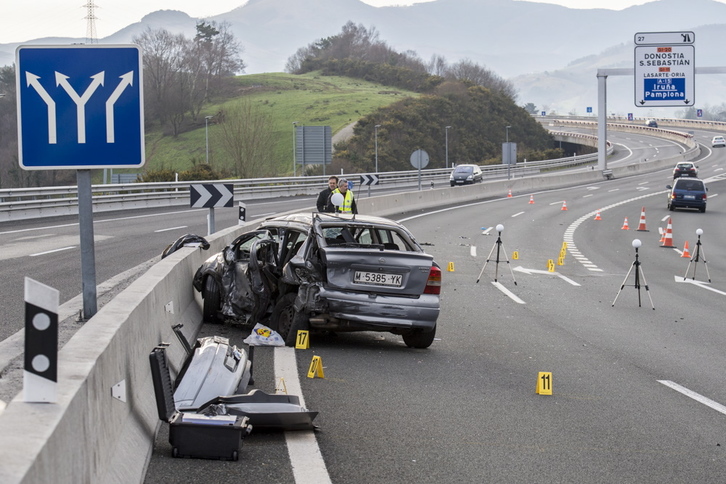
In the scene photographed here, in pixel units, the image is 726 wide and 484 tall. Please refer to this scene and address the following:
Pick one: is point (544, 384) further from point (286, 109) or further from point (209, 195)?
point (286, 109)

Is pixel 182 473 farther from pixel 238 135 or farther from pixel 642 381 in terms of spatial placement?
pixel 238 135

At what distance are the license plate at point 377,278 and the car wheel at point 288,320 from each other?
72 centimetres

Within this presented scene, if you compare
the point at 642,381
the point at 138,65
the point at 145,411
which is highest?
the point at 138,65

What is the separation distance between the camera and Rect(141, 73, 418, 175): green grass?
112m

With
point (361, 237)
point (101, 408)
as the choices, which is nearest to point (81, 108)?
point (101, 408)

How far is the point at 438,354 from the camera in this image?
10.5m

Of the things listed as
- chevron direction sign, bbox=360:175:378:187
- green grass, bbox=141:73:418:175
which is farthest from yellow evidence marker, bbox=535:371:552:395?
green grass, bbox=141:73:418:175

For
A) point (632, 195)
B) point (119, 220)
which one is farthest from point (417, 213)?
point (632, 195)

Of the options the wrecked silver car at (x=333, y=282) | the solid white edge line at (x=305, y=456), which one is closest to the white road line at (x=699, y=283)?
the wrecked silver car at (x=333, y=282)

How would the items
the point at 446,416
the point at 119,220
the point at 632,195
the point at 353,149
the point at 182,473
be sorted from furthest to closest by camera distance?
the point at 353,149 → the point at 632,195 → the point at 119,220 → the point at 446,416 → the point at 182,473

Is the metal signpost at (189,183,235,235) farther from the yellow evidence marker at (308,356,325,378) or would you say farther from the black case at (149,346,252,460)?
the black case at (149,346,252,460)

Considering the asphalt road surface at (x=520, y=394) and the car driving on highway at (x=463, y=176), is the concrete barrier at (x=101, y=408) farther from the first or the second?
the car driving on highway at (x=463, y=176)

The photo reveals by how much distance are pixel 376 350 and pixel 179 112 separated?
12152 cm

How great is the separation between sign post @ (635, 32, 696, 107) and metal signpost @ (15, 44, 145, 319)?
132 ft
